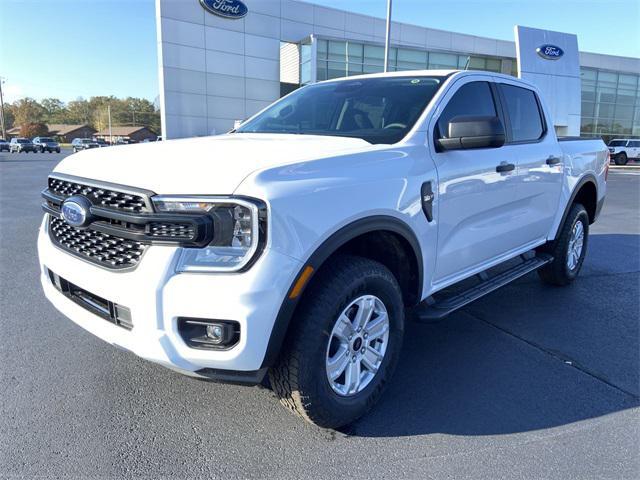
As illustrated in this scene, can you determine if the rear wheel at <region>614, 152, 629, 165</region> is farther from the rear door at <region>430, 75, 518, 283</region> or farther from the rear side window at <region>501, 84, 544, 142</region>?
the rear door at <region>430, 75, 518, 283</region>

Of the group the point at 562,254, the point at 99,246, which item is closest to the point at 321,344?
the point at 99,246

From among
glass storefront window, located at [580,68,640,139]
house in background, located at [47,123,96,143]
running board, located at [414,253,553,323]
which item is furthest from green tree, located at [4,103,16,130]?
running board, located at [414,253,553,323]

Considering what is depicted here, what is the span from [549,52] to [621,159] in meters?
8.93

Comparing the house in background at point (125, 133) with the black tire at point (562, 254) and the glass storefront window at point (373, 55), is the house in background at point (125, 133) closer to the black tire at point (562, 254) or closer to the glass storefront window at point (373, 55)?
the glass storefront window at point (373, 55)

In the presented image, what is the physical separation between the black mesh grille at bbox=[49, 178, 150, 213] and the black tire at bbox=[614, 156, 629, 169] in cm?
3764

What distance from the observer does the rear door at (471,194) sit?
3049mm

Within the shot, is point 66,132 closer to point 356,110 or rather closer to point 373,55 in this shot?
point 373,55

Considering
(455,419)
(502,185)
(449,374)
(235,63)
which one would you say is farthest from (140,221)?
(235,63)

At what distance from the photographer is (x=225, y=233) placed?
6.71 feet

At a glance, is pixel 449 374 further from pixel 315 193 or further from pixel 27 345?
pixel 27 345

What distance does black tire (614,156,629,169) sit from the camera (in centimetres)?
3280

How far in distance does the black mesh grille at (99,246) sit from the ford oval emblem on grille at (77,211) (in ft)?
0.22

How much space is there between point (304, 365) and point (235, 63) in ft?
95.6

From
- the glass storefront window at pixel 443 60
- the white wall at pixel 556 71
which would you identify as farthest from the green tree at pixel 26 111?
the white wall at pixel 556 71
